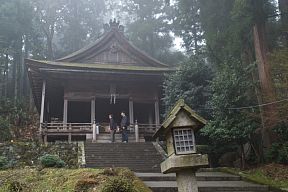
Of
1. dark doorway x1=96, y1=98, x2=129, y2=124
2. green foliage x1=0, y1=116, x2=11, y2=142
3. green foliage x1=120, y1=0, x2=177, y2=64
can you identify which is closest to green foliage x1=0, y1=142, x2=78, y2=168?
green foliage x1=0, y1=116, x2=11, y2=142

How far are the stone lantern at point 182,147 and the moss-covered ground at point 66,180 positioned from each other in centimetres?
110

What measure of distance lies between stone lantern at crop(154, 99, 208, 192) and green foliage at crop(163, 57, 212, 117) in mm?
9657

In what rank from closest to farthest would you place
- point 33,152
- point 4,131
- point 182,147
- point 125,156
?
point 182,147 < point 33,152 < point 125,156 < point 4,131

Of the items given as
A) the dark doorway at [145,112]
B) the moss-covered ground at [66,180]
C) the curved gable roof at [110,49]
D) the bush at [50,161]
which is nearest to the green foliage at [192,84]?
the dark doorway at [145,112]

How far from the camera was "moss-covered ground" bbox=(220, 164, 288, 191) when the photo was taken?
10.1 metres

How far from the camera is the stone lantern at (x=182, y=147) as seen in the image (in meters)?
6.09

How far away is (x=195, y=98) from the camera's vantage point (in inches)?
637

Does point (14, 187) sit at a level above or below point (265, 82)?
below

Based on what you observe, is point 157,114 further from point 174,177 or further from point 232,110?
point 174,177

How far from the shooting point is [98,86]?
21938 mm

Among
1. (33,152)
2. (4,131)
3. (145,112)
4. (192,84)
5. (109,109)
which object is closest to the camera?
(33,152)

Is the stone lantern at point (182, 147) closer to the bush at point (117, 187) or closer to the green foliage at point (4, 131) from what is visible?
the bush at point (117, 187)

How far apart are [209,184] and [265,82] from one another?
6137 millimetres

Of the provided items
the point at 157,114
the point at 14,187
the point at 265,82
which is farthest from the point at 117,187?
the point at 157,114
